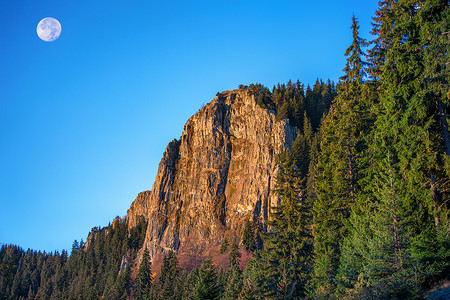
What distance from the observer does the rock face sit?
92.6 meters

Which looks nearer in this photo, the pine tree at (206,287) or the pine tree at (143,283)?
the pine tree at (206,287)

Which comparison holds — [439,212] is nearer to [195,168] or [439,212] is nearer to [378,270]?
[378,270]

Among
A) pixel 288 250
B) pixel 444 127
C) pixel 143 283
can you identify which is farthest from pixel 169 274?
pixel 444 127

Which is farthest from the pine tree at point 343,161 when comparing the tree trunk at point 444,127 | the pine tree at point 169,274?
the pine tree at point 169,274

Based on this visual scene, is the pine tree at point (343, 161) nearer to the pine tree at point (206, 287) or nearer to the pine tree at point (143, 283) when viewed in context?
the pine tree at point (206, 287)

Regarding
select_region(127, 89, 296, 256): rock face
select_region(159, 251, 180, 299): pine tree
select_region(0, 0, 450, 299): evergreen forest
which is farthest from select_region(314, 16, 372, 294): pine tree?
select_region(127, 89, 296, 256): rock face

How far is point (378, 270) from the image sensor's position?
19766 millimetres

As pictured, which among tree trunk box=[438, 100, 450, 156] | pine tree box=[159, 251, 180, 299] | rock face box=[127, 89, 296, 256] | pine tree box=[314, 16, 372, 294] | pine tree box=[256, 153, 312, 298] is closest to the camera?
tree trunk box=[438, 100, 450, 156]

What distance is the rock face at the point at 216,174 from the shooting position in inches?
3644

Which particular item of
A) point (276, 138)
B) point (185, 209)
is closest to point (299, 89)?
point (276, 138)

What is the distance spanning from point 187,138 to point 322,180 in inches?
3067

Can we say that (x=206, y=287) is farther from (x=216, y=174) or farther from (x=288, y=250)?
(x=216, y=174)

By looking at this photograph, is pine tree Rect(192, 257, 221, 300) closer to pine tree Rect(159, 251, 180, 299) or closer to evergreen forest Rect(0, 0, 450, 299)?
evergreen forest Rect(0, 0, 450, 299)

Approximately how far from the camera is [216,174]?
101 m
